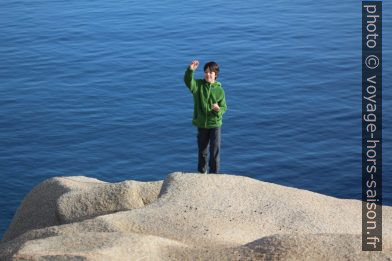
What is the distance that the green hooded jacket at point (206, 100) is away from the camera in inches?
556

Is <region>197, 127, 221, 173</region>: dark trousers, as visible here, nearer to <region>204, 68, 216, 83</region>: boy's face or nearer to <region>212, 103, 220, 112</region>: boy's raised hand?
<region>212, 103, 220, 112</region>: boy's raised hand

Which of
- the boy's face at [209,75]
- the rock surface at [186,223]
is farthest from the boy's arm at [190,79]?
the rock surface at [186,223]

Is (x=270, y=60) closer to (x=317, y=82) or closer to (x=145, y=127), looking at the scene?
(x=317, y=82)

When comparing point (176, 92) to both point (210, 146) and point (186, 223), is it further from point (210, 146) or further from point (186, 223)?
point (186, 223)

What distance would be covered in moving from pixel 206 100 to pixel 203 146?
2.83 ft

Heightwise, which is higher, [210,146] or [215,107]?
[215,107]

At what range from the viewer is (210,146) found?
14539 millimetres

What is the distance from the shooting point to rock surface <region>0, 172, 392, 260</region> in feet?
31.7

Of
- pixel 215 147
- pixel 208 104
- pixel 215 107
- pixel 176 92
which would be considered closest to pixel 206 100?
pixel 208 104

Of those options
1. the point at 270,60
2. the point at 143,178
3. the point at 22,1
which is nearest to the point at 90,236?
the point at 143,178

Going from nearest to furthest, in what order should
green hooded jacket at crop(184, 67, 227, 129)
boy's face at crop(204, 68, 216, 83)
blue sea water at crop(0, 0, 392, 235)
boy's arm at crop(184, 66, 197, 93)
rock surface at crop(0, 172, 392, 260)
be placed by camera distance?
rock surface at crop(0, 172, 392, 260), boy's arm at crop(184, 66, 197, 93), boy's face at crop(204, 68, 216, 83), green hooded jacket at crop(184, 67, 227, 129), blue sea water at crop(0, 0, 392, 235)

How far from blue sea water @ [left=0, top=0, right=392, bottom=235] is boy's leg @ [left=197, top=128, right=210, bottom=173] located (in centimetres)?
677

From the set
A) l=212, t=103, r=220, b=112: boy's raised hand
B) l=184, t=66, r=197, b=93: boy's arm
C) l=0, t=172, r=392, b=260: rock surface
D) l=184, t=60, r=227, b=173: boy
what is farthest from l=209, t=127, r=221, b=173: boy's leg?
l=0, t=172, r=392, b=260: rock surface

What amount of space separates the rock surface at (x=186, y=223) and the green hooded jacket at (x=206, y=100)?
1291 millimetres
